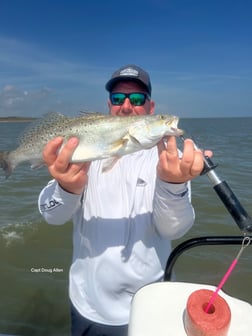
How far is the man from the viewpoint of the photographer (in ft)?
9.39

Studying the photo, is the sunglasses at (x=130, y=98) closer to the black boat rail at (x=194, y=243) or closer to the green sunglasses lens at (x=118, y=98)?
the green sunglasses lens at (x=118, y=98)

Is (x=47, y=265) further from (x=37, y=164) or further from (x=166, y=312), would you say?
(x=166, y=312)

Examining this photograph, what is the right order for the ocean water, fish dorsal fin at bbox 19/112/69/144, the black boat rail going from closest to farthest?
the black boat rail, fish dorsal fin at bbox 19/112/69/144, the ocean water

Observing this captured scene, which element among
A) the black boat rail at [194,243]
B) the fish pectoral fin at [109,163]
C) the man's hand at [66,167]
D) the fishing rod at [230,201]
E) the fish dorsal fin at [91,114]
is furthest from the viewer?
the fish dorsal fin at [91,114]

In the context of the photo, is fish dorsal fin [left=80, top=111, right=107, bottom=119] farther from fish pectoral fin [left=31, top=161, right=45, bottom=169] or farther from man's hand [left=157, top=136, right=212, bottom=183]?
man's hand [left=157, top=136, right=212, bottom=183]

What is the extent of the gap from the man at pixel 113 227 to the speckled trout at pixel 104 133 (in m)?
0.14

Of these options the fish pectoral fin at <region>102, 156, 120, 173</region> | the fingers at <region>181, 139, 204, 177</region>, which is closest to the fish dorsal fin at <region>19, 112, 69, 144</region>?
the fish pectoral fin at <region>102, 156, 120, 173</region>

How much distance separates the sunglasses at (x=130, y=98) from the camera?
3475 millimetres

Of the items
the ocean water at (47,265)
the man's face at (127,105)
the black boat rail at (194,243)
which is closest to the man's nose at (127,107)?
the man's face at (127,105)

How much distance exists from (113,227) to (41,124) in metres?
1.37

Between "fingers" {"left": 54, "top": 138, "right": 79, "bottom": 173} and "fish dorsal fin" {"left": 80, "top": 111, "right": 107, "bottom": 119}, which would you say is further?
"fish dorsal fin" {"left": 80, "top": 111, "right": 107, "bottom": 119}

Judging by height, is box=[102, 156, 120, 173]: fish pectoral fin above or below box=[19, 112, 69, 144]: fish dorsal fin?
below

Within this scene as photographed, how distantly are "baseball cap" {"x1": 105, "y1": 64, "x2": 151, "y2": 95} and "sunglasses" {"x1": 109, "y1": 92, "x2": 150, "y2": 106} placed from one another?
4.6 inches

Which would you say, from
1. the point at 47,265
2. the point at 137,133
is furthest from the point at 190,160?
the point at 47,265
